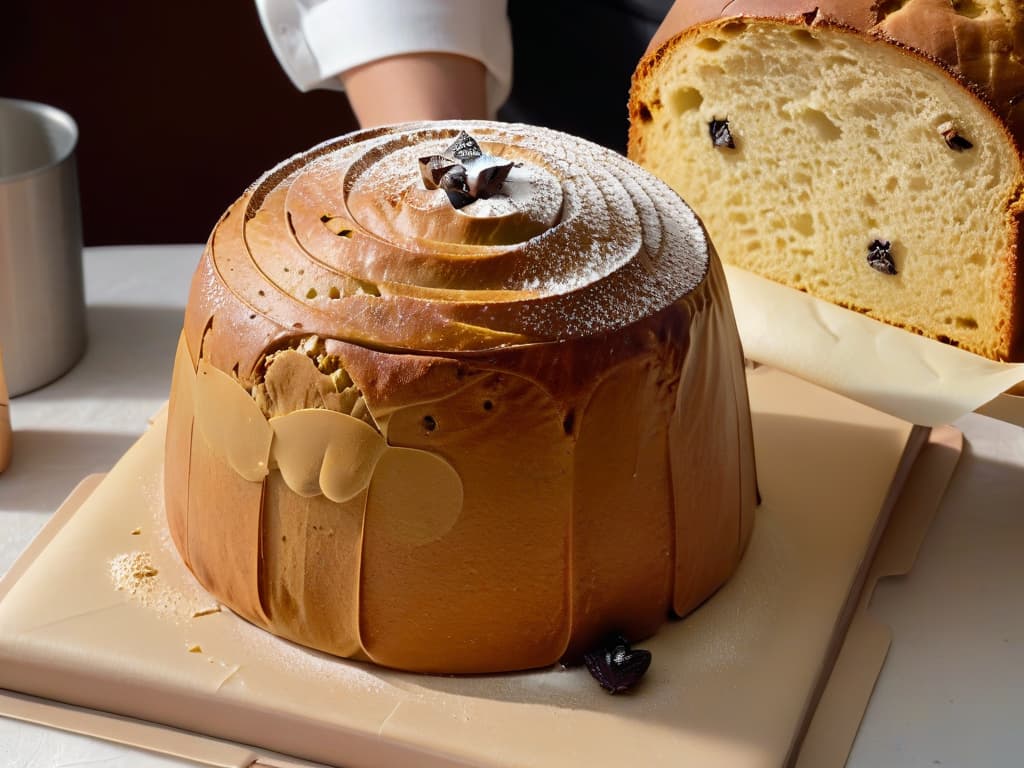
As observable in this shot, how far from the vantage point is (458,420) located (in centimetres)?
85

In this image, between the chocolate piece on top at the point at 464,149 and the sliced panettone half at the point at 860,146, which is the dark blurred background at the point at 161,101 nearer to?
the sliced panettone half at the point at 860,146

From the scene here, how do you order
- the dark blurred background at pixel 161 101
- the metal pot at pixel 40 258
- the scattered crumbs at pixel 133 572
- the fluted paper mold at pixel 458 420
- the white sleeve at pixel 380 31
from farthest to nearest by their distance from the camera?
1. the dark blurred background at pixel 161 101
2. the white sleeve at pixel 380 31
3. the metal pot at pixel 40 258
4. the scattered crumbs at pixel 133 572
5. the fluted paper mold at pixel 458 420

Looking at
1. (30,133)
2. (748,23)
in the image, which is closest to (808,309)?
(748,23)

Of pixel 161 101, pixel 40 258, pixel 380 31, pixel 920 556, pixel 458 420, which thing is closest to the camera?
pixel 458 420

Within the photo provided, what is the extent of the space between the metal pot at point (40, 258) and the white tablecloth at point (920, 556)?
3cm

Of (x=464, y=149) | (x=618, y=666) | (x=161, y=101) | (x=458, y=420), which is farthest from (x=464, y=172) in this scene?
(x=161, y=101)

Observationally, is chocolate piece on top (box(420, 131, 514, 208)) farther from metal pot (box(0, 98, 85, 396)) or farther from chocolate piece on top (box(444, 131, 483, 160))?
metal pot (box(0, 98, 85, 396))

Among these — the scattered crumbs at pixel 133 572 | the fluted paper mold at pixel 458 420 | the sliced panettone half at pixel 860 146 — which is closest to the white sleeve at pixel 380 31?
the sliced panettone half at pixel 860 146

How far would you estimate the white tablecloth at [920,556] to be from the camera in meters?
0.94

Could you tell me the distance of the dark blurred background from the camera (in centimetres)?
243

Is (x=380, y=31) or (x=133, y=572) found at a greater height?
(x=380, y=31)

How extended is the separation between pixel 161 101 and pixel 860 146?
1.70 m

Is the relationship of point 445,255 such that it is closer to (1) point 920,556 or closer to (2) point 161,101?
(1) point 920,556

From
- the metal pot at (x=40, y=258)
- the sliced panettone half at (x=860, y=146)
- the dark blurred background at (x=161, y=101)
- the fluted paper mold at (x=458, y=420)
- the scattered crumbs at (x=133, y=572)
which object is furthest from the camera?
the dark blurred background at (x=161, y=101)
